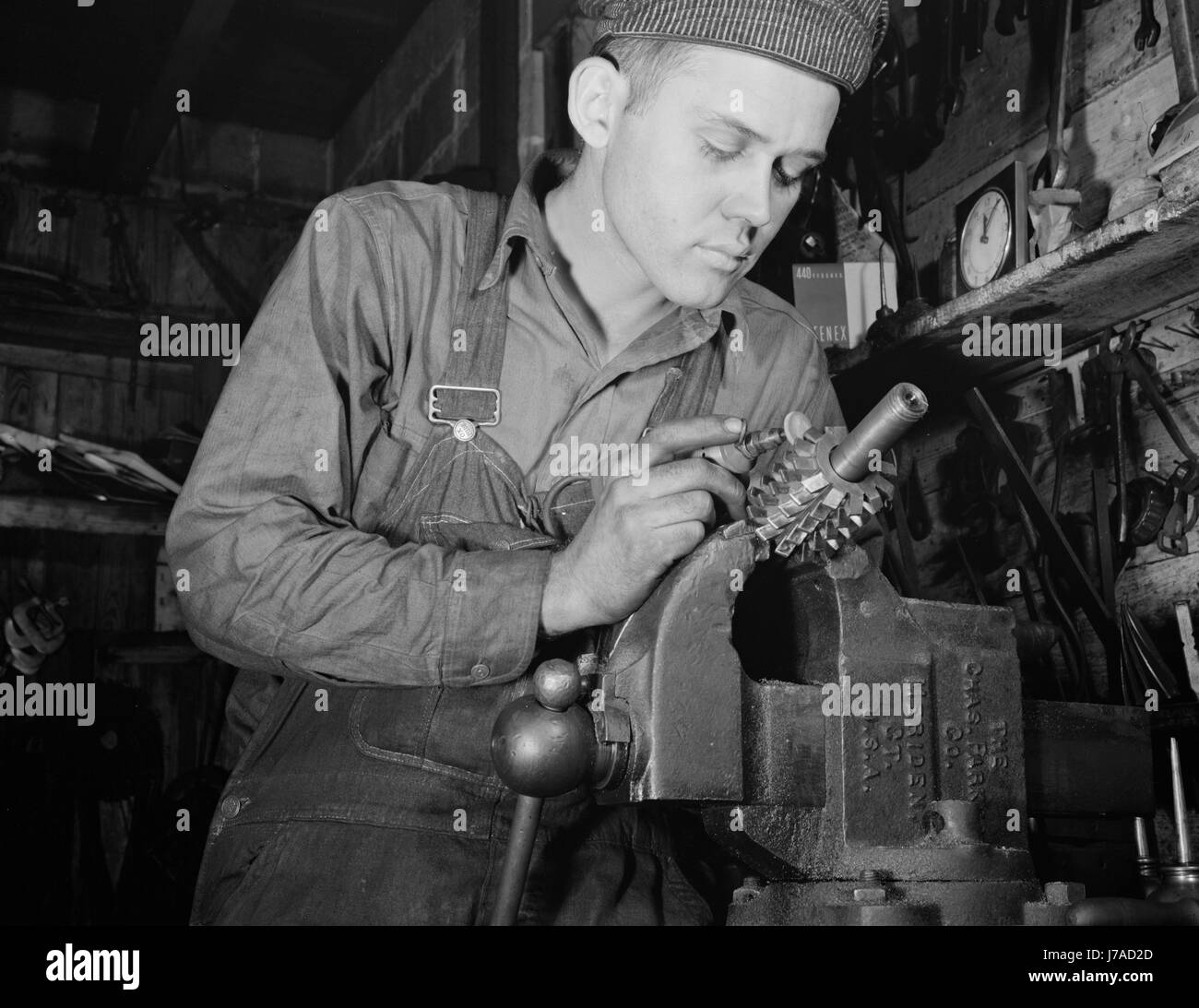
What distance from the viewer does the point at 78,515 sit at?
3.54 meters

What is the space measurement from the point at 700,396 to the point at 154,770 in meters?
2.53

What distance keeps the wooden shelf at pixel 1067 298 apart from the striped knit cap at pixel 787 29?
19.0 inches

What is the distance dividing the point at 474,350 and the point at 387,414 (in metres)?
0.13

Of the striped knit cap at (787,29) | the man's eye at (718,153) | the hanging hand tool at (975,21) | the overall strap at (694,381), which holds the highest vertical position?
the hanging hand tool at (975,21)

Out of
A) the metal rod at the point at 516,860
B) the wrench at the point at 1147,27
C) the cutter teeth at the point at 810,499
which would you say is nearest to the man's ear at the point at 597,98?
the cutter teeth at the point at 810,499

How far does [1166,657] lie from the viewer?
194cm

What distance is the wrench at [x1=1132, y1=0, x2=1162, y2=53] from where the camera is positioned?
200cm

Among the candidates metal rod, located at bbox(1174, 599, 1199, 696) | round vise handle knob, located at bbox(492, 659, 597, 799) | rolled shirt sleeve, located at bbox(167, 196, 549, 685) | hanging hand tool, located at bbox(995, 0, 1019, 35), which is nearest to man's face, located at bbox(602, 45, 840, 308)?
rolled shirt sleeve, located at bbox(167, 196, 549, 685)

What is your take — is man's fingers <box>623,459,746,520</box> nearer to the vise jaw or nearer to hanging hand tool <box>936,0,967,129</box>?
the vise jaw

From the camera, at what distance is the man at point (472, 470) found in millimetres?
1255

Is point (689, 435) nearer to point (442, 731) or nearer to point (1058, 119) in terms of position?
point (442, 731)

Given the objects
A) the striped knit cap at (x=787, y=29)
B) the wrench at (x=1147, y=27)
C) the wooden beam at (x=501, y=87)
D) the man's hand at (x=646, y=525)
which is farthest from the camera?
the wooden beam at (x=501, y=87)

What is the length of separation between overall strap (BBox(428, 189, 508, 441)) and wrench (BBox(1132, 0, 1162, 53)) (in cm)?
117

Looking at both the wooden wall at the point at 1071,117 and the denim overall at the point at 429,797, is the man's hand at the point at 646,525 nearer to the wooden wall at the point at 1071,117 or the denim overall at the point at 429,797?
the denim overall at the point at 429,797
